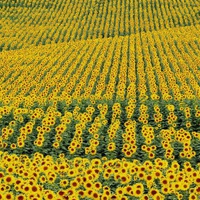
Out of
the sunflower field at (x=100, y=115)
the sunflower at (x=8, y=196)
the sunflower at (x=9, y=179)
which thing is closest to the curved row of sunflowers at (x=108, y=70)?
the sunflower field at (x=100, y=115)

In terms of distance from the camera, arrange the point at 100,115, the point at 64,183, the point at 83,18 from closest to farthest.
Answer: the point at 64,183 < the point at 100,115 < the point at 83,18

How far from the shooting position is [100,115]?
11922 mm

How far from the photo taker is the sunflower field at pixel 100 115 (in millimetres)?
6078

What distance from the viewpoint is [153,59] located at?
1945 cm

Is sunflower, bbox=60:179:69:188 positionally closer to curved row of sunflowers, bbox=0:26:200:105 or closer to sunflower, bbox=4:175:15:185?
sunflower, bbox=4:175:15:185

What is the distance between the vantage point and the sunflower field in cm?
608

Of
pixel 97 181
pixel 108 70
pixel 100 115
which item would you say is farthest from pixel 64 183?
pixel 108 70

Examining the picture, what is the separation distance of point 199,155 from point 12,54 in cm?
1623

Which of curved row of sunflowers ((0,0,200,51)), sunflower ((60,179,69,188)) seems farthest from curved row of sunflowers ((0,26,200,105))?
sunflower ((60,179,69,188))

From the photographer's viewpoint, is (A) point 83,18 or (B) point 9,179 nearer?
(B) point 9,179

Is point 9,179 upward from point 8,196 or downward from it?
downward

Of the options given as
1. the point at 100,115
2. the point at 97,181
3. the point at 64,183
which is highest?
the point at 64,183

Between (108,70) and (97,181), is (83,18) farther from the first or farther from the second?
(97,181)

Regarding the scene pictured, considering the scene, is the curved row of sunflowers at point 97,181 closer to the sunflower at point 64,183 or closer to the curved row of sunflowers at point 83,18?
the sunflower at point 64,183
